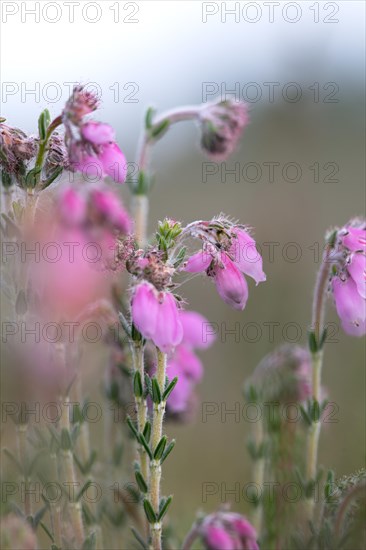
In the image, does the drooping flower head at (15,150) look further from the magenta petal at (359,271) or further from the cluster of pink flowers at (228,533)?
the cluster of pink flowers at (228,533)

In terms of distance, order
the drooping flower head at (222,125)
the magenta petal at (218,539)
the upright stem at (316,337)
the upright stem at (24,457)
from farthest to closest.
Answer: the drooping flower head at (222,125) → the upright stem at (316,337) → the upright stem at (24,457) → the magenta petal at (218,539)

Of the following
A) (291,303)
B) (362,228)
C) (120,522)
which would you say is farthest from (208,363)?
(362,228)

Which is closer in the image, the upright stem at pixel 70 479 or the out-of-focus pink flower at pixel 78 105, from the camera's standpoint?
the out-of-focus pink flower at pixel 78 105

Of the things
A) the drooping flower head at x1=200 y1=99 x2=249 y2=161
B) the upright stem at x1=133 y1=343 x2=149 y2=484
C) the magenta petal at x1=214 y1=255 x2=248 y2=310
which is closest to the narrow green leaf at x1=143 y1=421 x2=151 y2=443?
the upright stem at x1=133 y1=343 x2=149 y2=484

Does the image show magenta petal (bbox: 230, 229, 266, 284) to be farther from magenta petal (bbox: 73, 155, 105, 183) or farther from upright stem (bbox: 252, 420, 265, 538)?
upright stem (bbox: 252, 420, 265, 538)

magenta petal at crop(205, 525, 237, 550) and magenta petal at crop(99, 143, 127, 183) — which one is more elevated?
magenta petal at crop(99, 143, 127, 183)

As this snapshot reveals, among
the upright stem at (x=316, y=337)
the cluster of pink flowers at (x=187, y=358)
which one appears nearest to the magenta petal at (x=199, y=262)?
the upright stem at (x=316, y=337)

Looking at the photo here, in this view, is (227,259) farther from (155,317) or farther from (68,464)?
(68,464)
